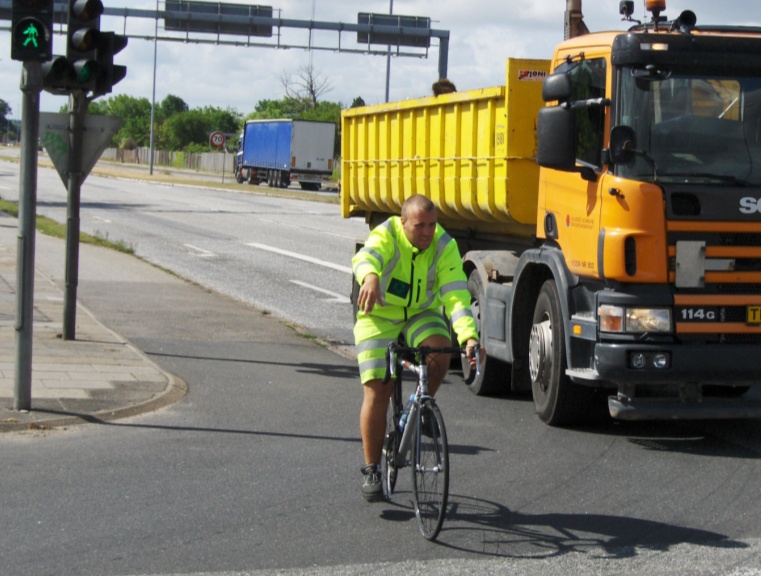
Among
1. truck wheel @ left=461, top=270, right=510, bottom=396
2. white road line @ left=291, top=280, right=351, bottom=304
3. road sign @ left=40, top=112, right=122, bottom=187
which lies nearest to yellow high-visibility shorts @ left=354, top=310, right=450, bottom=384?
truck wheel @ left=461, top=270, right=510, bottom=396

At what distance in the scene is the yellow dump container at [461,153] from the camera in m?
10.0

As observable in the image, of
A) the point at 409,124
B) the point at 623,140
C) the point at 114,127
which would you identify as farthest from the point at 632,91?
the point at 114,127

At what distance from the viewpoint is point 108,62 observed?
Answer: 10.9 meters

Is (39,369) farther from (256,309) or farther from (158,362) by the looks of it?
(256,309)

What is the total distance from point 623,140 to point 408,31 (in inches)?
1453

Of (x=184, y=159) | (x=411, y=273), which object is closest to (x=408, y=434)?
(x=411, y=273)

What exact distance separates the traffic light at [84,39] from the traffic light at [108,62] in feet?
0.25

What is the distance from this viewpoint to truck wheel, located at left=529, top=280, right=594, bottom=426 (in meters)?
8.84

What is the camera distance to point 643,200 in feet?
25.8

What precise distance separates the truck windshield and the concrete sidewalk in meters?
4.02

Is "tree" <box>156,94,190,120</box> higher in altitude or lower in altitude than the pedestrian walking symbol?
higher

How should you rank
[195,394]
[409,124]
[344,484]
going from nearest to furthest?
[344,484], [195,394], [409,124]

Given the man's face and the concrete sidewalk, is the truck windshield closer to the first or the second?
the man's face

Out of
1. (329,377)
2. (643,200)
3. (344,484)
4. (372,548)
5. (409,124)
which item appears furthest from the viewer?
(409,124)
